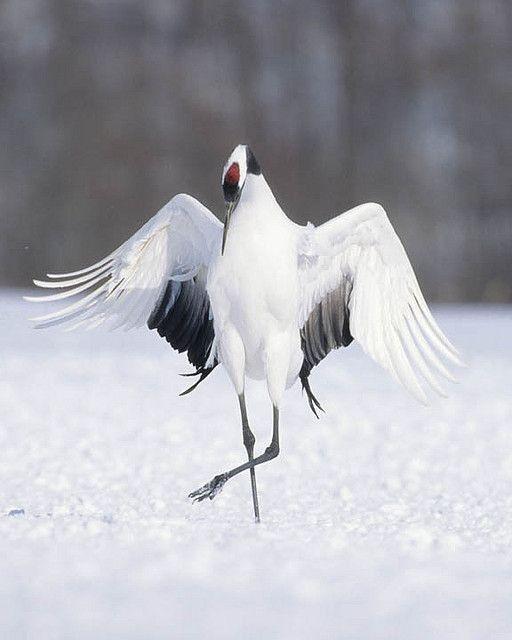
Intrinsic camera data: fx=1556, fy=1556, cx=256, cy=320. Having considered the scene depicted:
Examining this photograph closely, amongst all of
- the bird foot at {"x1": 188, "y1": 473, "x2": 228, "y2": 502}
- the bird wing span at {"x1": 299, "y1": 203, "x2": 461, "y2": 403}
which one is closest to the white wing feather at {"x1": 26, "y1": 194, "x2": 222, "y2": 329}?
the bird wing span at {"x1": 299, "y1": 203, "x2": 461, "y2": 403}

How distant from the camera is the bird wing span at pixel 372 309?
21.9ft

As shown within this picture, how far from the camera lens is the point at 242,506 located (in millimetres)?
7098


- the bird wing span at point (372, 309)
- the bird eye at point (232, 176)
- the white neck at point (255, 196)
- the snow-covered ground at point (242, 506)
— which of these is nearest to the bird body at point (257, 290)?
the white neck at point (255, 196)

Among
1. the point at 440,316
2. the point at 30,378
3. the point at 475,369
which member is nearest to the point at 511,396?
the point at 475,369

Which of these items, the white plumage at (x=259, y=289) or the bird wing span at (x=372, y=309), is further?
the bird wing span at (x=372, y=309)

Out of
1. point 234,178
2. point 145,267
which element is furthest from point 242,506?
point 234,178

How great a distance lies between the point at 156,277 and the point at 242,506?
44.9 inches

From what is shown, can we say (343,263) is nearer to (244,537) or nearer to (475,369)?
(244,537)

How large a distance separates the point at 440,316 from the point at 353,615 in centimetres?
1313

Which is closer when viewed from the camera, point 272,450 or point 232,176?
point 232,176

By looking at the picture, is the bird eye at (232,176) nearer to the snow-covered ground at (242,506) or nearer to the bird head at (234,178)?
the bird head at (234,178)

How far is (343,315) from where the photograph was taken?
6.91 m

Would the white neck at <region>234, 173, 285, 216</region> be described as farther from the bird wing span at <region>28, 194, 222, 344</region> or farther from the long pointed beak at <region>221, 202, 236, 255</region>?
the bird wing span at <region>28, 194, 222, 344</region>

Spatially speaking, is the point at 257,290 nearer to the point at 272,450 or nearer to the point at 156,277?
the point at 156,277
